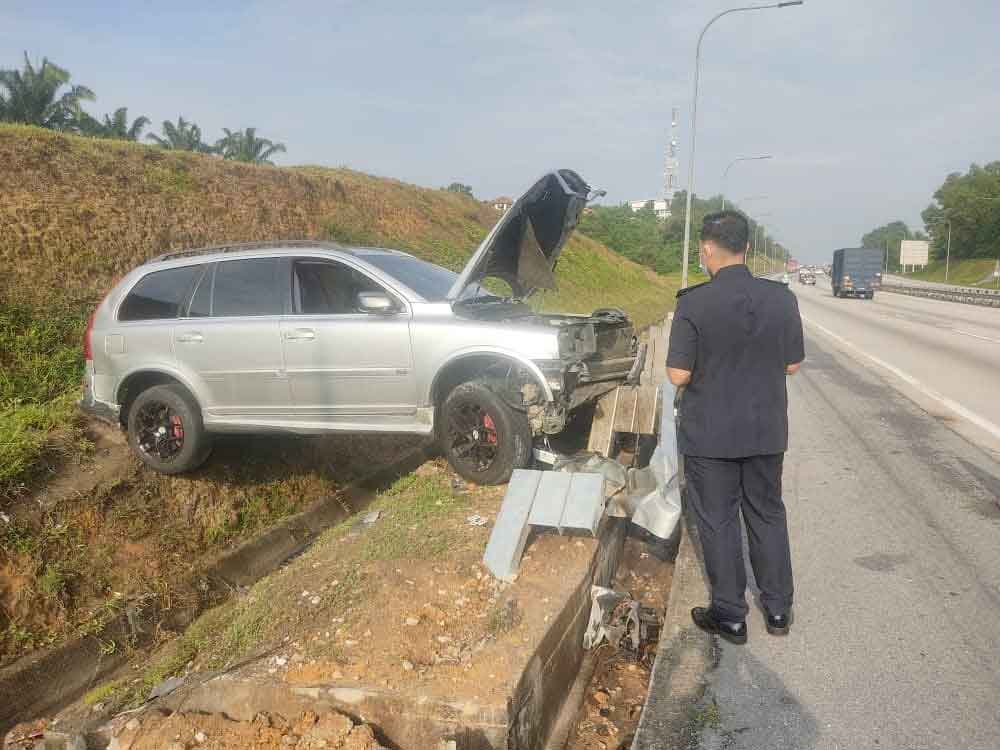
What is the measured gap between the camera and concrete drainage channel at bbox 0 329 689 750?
2.82 meters

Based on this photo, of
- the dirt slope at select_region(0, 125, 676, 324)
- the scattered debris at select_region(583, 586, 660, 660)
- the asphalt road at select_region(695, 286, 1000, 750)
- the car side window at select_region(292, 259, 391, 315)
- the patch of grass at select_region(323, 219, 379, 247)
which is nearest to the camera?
the asphalt road at select_region(695, 286, 1000, 750)

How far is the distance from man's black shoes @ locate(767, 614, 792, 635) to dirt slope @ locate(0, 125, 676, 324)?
6281 millimetres

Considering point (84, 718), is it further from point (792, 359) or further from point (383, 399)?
point (792, 359)

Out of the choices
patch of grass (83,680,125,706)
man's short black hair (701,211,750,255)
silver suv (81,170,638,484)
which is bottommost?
patch of grass (83,680,125,706)

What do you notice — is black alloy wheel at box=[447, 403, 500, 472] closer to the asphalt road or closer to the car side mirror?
the car side mirror

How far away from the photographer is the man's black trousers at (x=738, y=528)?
3.54 meters

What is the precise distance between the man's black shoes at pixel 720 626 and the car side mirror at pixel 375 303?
2.88 m

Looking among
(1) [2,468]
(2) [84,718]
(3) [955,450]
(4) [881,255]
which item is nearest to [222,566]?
(1) [2,468]

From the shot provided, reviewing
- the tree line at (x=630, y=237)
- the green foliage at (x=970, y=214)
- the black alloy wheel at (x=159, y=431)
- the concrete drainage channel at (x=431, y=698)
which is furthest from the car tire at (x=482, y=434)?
the green foliage at (x=970, y=214)

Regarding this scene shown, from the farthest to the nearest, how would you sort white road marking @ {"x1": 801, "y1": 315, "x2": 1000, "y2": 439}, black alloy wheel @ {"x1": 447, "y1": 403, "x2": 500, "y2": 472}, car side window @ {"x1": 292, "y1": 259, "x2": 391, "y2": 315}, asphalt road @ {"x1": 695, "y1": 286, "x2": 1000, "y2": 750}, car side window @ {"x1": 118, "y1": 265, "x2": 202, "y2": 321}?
white road marking @ {"x1": 801, "y1": 315, "x2": 1000, "y2": 439}, car side window @ {"x1": 118, "y1": 265, "x2": 202, "y2": 321}, car side window @ {"x1": 292, "y1": 259, "x2": 391, "y2": 315}, black alloy wheel @ {"x1": 447, "y1": 403, "x2": 500, "y2": 472}, asphalt road @ {"x1": 695, "y1": 286, "x2": 1000, "y2": 750}

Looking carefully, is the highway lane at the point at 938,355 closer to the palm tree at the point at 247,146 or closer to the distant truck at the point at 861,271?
the distant truck at the point at 861,271

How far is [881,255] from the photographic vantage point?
43.3 meters

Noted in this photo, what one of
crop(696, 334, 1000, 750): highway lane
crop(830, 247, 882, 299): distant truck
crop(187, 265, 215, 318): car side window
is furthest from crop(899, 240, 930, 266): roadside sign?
crop(187, 265, 215, 318): car side window

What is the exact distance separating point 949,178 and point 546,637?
118 meters
